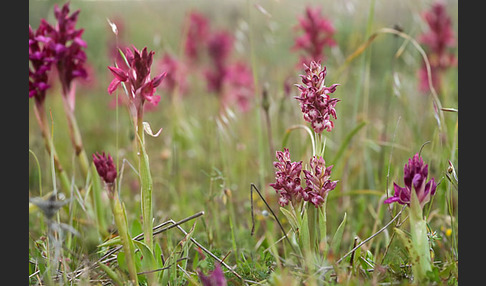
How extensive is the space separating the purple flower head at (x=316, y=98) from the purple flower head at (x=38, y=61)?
1.11 m

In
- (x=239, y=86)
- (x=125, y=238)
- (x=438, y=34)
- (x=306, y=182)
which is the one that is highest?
(x=438, y=34)

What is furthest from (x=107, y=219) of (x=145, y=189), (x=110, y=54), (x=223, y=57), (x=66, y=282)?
(x=110, y=54)

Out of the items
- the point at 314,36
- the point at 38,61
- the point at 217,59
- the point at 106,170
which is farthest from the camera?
the point at 217,59

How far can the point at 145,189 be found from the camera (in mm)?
1602

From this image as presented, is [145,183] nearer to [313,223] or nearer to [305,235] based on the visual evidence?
[305,235]

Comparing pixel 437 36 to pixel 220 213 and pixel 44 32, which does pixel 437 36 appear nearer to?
pixel 220 213

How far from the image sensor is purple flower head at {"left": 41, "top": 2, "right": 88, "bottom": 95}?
82.1 inches

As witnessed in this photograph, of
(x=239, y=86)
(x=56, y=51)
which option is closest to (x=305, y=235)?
(x=56, y=51)

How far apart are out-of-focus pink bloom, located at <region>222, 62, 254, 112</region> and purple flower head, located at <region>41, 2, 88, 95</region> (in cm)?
231

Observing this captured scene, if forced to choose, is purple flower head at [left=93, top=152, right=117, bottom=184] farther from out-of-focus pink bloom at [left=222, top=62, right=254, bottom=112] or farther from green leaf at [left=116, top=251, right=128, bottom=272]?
out-of-focus pink bloom at [left=222, top=62, right=254, bottom=112]

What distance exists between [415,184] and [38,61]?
1547mm

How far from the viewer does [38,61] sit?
2061mm

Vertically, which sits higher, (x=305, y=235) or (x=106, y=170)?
(x=106, y=170)

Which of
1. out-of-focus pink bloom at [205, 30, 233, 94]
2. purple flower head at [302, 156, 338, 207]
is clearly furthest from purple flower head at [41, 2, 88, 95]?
out-of-focus pink bloom at [205, 30, 233, 94]
